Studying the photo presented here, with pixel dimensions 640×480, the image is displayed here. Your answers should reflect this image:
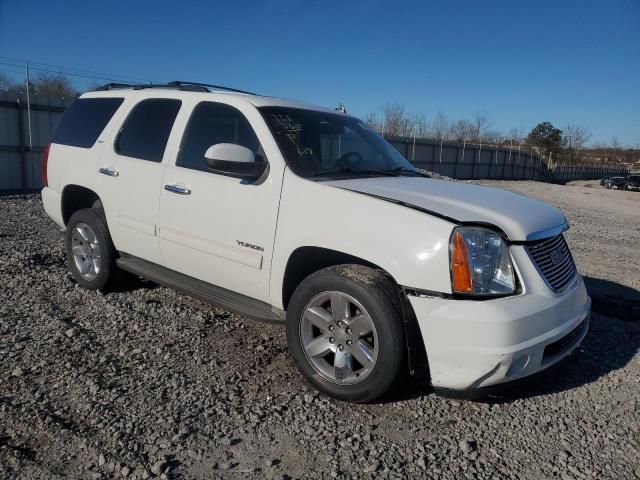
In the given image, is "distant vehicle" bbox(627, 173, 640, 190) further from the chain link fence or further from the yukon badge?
the yukon badge

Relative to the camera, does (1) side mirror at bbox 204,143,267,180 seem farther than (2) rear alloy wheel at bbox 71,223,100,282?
No

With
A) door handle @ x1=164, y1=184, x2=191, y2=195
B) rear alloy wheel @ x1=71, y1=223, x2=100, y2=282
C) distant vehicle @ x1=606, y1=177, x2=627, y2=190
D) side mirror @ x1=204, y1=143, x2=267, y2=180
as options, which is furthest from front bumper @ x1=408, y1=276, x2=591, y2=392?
distant vehicle @ x1=606, y1=177, x2=627, y2=190

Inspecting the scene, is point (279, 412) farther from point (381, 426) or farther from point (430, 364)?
point (430, 364)

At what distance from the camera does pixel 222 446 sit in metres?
2.67

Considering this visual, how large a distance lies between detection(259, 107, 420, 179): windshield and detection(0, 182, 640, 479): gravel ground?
1.45 metres

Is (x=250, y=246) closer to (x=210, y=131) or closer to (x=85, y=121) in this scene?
(x=210, y=131)

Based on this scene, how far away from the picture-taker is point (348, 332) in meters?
3.12

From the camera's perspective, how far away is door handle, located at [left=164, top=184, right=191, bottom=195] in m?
3.89

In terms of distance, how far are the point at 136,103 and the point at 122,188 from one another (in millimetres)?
843

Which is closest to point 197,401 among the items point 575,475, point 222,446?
point 222,446

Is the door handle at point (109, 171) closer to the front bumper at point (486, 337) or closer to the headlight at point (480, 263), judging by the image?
the front bumper at point (486, 337)

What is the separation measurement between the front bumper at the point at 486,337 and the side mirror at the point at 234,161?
Answer: 144 cm

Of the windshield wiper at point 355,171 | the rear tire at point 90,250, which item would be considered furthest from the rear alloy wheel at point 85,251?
the windshield wiper at point 355,171

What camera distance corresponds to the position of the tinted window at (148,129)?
428 centimetres
